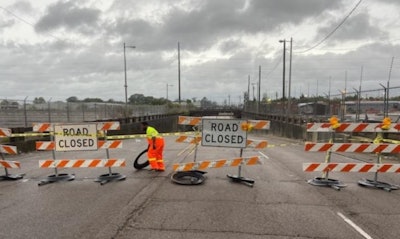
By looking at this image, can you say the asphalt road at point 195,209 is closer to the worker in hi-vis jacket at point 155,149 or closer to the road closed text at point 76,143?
the worker in hi-vis jacket at point 155,149

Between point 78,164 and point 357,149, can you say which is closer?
point 357,149

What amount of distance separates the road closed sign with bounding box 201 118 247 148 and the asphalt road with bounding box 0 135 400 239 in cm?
97

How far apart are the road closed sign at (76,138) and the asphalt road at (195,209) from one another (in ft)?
2.80

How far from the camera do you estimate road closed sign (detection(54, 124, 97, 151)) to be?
9898 millimetres

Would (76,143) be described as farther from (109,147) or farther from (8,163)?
(8,163)

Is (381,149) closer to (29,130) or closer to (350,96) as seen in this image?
(350,96)

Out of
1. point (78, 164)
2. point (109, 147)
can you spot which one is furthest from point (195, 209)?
point (78, 164)

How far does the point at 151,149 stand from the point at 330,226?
20.3ft

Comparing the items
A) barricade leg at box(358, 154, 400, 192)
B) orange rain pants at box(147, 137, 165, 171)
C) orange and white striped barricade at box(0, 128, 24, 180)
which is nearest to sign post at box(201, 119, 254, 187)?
orange rain pants at box(147, 137, 165, 171)

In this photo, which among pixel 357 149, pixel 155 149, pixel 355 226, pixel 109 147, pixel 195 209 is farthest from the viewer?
pixel 155 149

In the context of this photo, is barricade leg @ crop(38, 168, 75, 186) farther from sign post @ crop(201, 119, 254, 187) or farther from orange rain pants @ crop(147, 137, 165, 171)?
sign post @ crop(201, 119, 254, 187)

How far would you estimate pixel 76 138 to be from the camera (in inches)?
392

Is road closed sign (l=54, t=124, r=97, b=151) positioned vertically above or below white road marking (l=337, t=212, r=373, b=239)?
above

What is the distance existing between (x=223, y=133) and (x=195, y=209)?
10.9 feet
